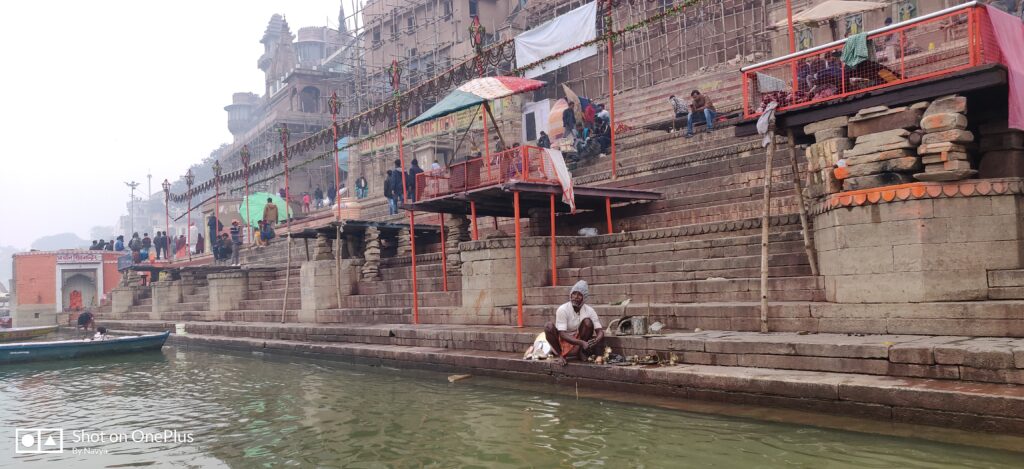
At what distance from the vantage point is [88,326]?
2078 cm

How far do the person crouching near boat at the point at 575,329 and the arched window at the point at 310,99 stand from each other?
42982 millimetres

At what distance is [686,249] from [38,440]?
9.32m

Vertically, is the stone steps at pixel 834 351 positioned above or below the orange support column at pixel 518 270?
below

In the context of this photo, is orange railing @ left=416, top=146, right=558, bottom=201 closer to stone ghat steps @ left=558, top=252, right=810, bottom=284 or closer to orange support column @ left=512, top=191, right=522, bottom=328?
orange support column @ left=512, top=191, right=522, bottom=328

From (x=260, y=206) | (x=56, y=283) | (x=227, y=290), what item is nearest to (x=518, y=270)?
(x=227, y=290)

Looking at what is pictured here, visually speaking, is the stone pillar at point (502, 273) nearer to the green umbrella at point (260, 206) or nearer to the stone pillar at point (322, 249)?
the stone pillar at point (322, 249)

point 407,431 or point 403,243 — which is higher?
point 403,243

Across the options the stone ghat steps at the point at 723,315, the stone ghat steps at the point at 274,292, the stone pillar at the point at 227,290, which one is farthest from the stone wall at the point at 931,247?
the stone pillar at the point at 227,290

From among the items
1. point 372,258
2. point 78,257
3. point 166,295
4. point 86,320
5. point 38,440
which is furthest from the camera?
point 78,257

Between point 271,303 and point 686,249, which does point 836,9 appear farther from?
point 271,303

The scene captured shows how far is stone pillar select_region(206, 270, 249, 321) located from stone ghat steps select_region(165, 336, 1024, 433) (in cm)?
1324

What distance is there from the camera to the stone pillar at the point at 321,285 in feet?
58.1

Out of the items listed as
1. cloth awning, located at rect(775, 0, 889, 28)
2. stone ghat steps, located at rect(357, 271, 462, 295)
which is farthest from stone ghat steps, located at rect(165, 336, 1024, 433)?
cloth awning, located at rect(775, 0, 889, 28)

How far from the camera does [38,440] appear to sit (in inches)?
339
